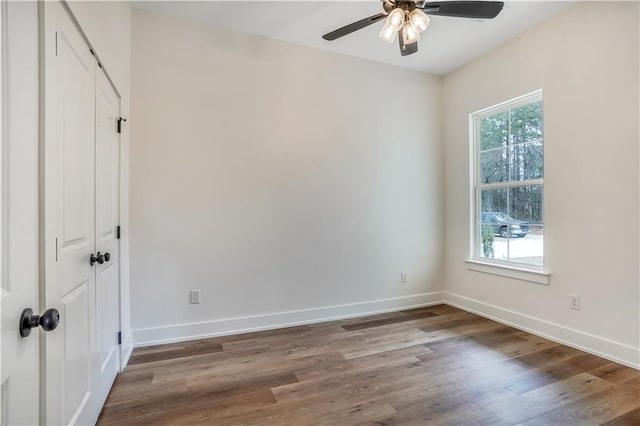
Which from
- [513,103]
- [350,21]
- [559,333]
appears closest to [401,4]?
[350,21]

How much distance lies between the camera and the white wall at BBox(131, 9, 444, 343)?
262 cm

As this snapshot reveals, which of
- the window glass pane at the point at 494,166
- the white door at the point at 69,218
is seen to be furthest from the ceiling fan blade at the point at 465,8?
the white door at the point at 69,218

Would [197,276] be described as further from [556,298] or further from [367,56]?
[556,298]

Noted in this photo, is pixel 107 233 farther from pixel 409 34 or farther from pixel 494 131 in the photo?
pixel 494 131

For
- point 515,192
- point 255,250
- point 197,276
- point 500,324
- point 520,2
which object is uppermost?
point 520,2

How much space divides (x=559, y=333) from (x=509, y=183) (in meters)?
1.43

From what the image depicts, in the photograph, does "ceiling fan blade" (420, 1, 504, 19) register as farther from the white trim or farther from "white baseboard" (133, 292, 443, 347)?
"white baseboard" (133, 292, 443, 347)

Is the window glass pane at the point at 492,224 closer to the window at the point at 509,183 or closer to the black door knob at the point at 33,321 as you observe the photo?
the window at the point at 509,183

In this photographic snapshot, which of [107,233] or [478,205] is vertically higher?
[478,205]

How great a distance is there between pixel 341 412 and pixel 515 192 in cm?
265

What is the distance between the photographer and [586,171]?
246 centimetres

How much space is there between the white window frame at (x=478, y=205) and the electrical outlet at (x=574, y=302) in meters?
0.21

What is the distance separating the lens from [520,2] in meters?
2.49

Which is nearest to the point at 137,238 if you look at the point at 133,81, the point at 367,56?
the point at 133,81
